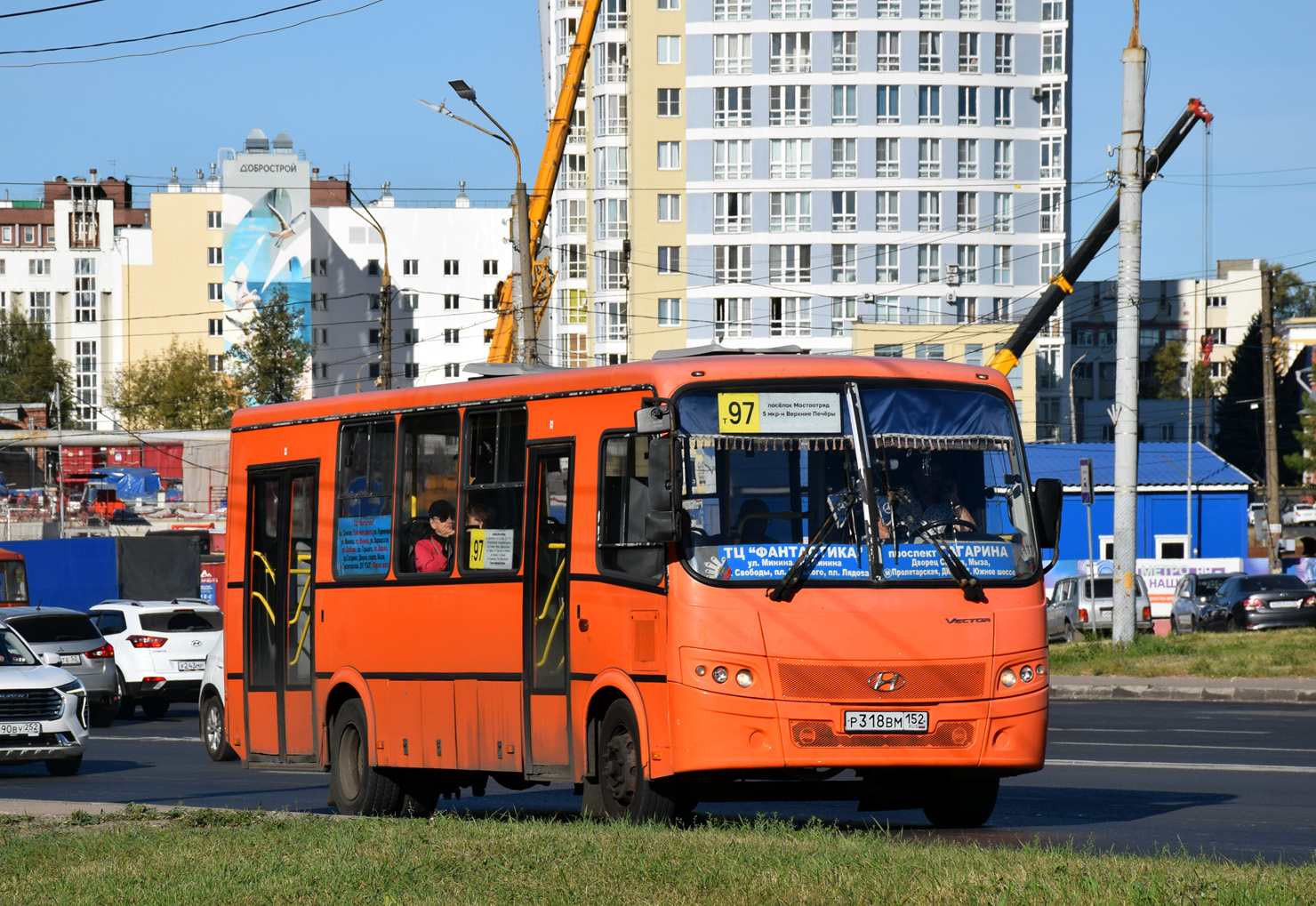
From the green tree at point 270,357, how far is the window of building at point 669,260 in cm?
2379

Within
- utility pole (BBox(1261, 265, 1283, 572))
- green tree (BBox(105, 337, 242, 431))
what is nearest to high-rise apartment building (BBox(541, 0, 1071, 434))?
green tree (BBox(105, 337, 242, 431))

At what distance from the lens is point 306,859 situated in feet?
29.0

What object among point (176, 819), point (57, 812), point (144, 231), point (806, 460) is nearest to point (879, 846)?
point (806, 460)

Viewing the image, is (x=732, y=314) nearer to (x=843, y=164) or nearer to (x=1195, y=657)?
(x=843, y=164)

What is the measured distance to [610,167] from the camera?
342 ft

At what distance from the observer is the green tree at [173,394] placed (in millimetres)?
118125

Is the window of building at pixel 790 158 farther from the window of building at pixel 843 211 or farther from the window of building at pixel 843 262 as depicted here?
the window of building at pixel 843 262

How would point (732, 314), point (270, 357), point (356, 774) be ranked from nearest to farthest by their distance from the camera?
point (356, 774) → point (732, 314) → point (270, 357)

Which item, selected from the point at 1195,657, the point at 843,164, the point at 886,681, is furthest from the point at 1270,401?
the point at 886,681

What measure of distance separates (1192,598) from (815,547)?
3857 cm

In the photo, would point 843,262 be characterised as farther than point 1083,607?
Yes

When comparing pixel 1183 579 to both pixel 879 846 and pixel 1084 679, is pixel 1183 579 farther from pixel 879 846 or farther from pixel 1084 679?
pixel 879 846

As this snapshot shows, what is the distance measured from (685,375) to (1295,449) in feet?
393

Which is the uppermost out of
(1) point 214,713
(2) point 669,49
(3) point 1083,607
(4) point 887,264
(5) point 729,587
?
(2) point 669,49
